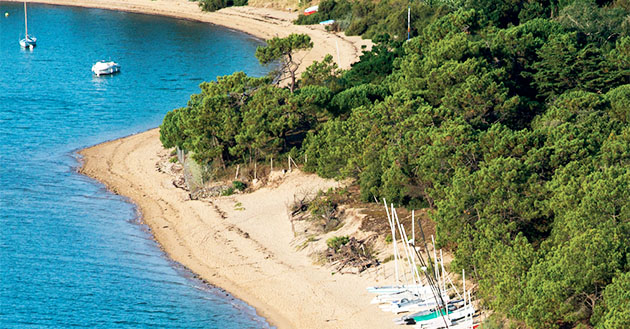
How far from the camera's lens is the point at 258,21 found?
471 ft

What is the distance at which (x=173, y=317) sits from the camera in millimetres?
43750

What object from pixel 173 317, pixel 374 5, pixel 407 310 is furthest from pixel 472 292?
pixel 374 5

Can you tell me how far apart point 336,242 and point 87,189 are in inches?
952

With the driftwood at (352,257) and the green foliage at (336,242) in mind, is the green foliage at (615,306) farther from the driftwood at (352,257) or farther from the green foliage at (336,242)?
the green foliage at (336,242)

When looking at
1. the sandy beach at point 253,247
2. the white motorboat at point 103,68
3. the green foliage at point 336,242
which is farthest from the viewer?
the white motorboat at point 103,68

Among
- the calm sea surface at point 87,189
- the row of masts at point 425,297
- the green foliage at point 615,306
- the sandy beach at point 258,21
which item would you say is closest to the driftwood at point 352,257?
the row of masts at point 425,297

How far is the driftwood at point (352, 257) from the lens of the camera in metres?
46.5

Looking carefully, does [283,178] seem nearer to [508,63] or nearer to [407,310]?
[508,63]

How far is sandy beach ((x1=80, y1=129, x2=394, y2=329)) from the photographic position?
1710 inches

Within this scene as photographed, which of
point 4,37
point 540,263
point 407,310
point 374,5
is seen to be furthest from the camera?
point 4,37

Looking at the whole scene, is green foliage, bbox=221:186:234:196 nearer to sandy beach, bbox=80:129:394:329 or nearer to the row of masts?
sandy beach, bbox=80:129:394:329

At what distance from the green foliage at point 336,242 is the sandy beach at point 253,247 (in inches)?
54.0

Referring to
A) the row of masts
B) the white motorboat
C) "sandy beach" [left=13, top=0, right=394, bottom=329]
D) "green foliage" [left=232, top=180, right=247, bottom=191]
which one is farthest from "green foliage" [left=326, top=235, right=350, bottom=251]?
the white motorboat

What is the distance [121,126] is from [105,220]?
27.0 m
